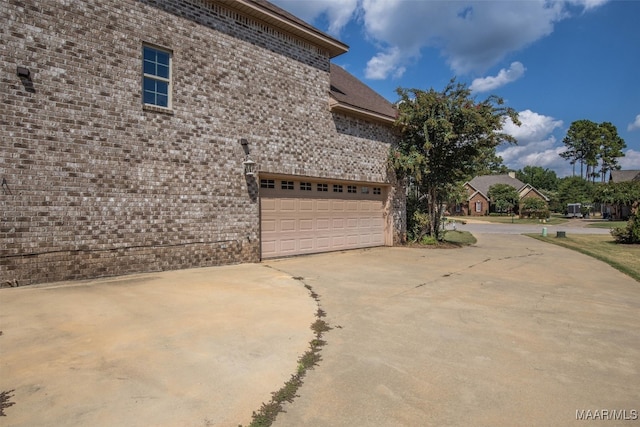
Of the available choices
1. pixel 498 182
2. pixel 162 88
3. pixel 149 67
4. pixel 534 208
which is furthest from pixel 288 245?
pixel 498 182

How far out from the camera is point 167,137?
848 cm

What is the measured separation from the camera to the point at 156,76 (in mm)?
8453

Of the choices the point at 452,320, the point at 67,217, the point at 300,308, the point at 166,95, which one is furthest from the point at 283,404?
the point at 166,95

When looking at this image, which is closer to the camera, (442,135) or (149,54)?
(149,54)

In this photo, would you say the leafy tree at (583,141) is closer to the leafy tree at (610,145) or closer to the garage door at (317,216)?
the leafy tree at (610,145)

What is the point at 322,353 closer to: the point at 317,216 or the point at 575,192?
the point at 317,216

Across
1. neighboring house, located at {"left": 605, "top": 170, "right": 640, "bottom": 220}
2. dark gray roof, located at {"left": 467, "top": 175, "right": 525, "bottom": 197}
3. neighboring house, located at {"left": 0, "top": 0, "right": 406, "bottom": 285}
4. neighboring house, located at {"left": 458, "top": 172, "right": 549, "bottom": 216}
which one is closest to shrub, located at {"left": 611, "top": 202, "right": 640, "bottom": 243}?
neighboring house, located at {"left": 0, "top": 0, "right": 406, "bottom": 285}

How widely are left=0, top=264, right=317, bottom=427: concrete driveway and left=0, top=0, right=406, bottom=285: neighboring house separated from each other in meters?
1.58

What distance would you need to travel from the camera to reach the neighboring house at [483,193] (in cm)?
5881

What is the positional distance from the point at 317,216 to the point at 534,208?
1828 inches

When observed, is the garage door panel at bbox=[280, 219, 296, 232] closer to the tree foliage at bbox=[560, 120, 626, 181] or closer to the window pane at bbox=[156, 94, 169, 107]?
the window pane at bbox=[156, 94, 169, 107]

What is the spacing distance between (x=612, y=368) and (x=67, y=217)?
8787 mm

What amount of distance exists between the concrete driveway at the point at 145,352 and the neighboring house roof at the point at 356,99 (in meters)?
8.06

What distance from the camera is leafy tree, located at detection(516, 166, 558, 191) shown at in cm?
8438
